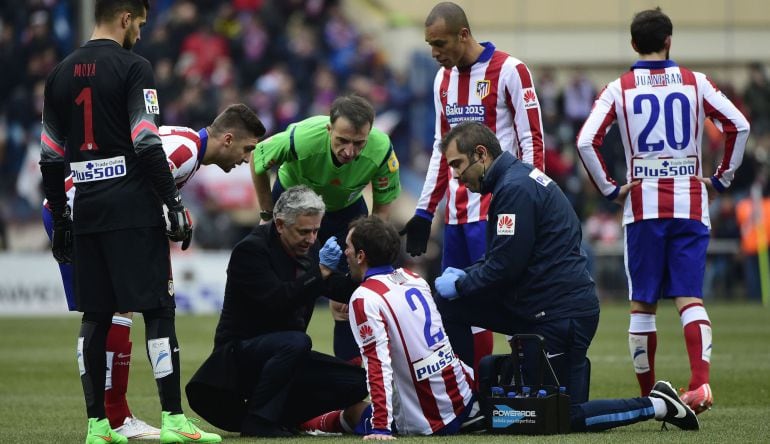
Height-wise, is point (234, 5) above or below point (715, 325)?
above

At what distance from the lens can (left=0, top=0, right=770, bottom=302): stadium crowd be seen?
22.8 meters

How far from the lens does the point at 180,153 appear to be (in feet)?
25.7

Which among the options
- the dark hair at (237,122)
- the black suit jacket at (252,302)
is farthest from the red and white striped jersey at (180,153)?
the black suit jacket at (252,302)

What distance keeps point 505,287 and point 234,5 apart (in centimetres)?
2005

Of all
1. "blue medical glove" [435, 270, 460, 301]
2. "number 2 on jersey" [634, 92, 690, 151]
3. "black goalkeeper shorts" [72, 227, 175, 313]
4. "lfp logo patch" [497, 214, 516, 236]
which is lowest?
"blue medical glove" [435, 270, 460, 301]

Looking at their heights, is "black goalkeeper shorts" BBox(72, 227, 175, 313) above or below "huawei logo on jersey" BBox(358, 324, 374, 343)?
above

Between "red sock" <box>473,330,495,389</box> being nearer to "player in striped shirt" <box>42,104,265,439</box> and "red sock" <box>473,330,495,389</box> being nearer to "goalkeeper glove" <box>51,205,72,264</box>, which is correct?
"player in striped shirt" <box>42,104,265,439</box>

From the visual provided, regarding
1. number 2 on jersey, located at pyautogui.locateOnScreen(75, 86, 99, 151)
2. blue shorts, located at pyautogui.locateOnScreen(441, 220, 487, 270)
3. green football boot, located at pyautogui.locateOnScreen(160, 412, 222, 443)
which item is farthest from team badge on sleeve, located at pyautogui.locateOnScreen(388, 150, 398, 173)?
green football boot, located at pyautogui.locateOnScreen(160, 412, 222, 443)

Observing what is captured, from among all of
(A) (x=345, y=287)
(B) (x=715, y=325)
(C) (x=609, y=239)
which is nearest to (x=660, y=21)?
(A) (x=345, y=287)

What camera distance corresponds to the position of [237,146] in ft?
25.9

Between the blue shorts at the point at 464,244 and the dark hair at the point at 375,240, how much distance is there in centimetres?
165

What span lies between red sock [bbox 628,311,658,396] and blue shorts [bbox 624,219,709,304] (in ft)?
0.48

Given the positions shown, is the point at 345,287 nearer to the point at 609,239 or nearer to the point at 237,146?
the point at 237,146

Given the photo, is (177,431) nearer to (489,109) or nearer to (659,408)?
(659,408)
